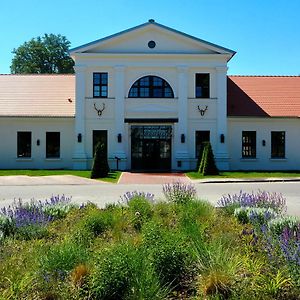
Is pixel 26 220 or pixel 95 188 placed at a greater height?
pixel 26 220

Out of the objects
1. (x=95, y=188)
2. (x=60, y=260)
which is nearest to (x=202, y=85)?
(x=95, y=188)

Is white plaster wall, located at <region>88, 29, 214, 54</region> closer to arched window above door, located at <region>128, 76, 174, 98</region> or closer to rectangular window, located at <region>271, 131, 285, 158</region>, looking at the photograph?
arched window above door, located at <region>128, 76, 174, 98</region>

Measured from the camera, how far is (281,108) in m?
34.0

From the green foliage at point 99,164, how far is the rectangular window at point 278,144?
13.8 meters

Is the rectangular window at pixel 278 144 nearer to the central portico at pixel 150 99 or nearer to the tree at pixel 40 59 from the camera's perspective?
the central portico at pixel 150 99

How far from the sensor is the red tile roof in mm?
33438

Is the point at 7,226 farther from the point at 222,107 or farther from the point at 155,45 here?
the point at 222,107

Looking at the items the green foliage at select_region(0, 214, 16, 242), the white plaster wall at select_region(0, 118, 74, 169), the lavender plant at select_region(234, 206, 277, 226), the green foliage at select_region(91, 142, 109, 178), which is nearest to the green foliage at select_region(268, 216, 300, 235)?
the lavender plant at select_region(234, 206, 277, 226)

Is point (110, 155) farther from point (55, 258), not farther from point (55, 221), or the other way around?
point (55, 258)

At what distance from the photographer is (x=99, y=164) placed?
25.9 m

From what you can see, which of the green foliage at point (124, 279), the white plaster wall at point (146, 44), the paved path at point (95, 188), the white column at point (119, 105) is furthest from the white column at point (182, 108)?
the green foliage at point (124, 279)

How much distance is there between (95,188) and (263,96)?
2004 cm

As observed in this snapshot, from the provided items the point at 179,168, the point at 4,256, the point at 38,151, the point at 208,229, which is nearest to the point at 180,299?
the point at 4,256

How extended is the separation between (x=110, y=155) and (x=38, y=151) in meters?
5.47
